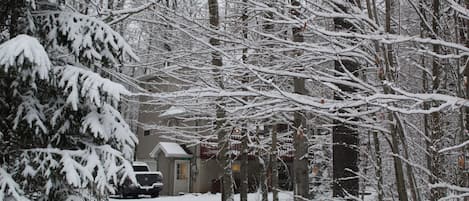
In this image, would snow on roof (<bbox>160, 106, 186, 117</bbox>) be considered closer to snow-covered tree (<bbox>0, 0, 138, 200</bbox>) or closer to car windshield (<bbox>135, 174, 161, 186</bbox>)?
snow-covered tree (<bbox>0, 0, 138, 200</bbox>)

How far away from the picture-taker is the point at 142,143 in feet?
97.7

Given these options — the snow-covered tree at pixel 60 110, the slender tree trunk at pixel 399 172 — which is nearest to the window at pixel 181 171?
the snow-covered tree at pixel 60 110

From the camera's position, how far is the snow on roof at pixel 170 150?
25812 millimetres

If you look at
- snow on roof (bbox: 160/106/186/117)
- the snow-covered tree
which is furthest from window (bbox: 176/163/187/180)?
the snow-covered tree

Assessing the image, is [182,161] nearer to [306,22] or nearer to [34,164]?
[34,164]

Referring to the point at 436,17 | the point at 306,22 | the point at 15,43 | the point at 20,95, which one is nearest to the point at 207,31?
the point at 306,22

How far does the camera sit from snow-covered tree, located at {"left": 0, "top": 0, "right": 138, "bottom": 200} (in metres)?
5.62

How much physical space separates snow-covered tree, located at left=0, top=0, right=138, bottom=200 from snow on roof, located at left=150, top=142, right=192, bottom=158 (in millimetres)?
19418

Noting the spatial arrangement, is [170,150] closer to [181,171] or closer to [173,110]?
[181,171]

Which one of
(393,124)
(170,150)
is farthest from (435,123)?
(170,150)

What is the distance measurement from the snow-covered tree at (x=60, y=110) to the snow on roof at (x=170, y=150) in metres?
19.4

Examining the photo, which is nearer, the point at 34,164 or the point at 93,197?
the point at 34,164

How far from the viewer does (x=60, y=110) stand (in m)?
5.97

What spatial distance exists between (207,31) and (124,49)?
8.30 ft
